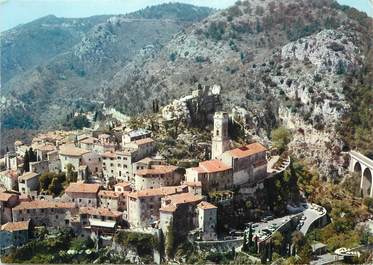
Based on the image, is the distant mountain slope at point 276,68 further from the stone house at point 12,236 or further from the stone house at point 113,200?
the stone house at point 12,236

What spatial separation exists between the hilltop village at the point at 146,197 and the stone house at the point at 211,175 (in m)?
0.02

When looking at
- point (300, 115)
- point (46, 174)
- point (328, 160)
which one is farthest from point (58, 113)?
point (46, 174)

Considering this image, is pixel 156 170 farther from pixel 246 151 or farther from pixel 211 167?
pixel 246 151

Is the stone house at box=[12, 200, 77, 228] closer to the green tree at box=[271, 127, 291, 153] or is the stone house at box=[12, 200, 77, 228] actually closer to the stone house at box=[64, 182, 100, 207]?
the stone house at box=[64, 182, 100, 207]

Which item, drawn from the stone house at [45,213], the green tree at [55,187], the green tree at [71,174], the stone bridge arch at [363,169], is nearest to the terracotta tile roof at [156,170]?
the green tree at [71,174]

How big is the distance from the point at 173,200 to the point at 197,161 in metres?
2.27

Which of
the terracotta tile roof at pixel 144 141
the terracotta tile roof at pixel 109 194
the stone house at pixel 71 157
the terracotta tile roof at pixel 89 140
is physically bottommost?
the terracotta tile roof at pixel 109 194

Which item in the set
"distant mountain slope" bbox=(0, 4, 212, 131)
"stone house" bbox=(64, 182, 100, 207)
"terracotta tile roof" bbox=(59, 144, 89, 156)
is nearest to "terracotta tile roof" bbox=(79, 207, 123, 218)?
"stone house" bbox=(64, 182, 100, 207)

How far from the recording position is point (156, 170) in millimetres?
14523

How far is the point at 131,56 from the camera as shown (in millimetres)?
49156

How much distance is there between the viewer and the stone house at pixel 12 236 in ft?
43.8

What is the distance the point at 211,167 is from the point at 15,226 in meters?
4.47

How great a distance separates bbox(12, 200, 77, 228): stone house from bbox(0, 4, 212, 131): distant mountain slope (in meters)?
25.0

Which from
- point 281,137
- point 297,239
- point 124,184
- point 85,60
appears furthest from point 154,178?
point 85,60
